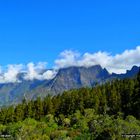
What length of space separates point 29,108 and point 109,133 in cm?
9270

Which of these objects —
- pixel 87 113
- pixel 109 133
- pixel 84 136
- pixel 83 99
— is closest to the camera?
pixel 109 133

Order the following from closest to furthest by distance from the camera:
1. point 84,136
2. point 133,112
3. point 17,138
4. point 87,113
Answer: point 17,138, point 84,136, point 133,112, point 87,113

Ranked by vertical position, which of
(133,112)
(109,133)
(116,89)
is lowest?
(109,133)

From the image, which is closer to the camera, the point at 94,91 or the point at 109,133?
the point at 109,133

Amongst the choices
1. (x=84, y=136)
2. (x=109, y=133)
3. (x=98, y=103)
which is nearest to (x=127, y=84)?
(x=98, y=103)

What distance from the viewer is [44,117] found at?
6043 inches

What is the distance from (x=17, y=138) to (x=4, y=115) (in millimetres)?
73931

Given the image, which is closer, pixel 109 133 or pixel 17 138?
pixel 109 133

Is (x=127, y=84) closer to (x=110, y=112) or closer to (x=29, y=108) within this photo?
(x=110, y=112)

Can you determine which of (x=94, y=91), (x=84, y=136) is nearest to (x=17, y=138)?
(x=84, y=136)

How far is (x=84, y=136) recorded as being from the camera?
310ft

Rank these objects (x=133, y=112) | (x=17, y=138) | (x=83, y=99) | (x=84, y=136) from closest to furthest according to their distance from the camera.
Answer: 1. (x=17, y=138)
2. (x=84, y=136)
3. (x=133, y=112)
4. (x=83, y=99)

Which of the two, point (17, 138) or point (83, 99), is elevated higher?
point (83, 99)

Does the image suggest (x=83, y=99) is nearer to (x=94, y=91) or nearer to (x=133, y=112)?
(x=94, y=91)
